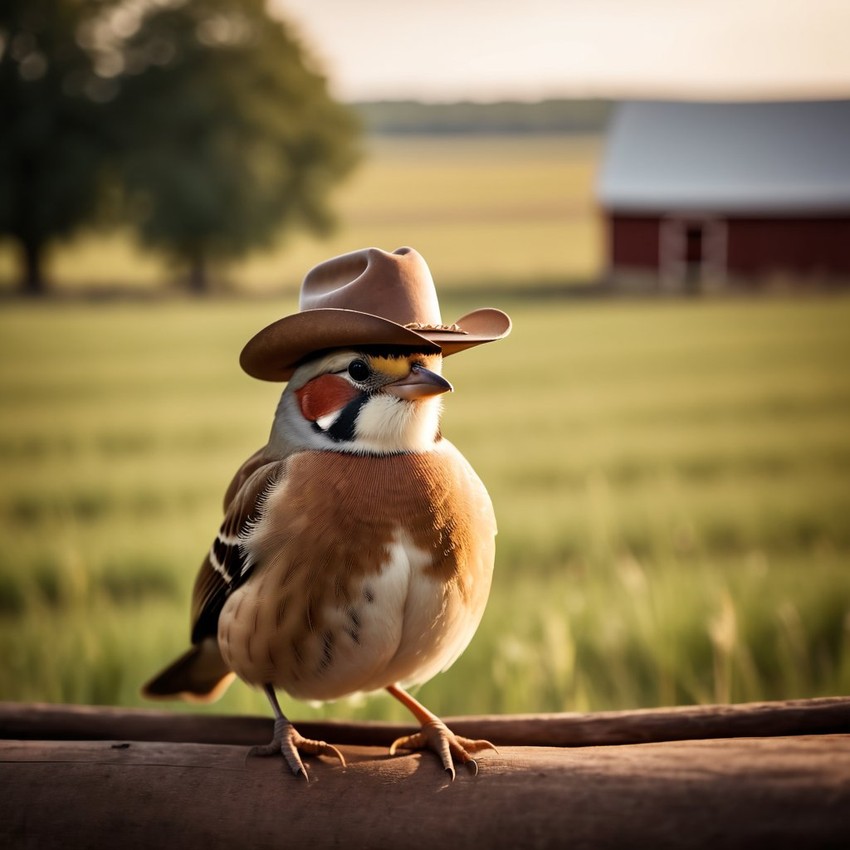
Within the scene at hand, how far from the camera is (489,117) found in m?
7.95

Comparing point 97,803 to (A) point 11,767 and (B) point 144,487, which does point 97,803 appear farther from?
(B) point 144,487

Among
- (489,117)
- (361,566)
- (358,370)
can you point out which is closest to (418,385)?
(358,370)

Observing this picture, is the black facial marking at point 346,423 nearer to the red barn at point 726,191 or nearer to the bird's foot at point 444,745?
the bird's foot at point 444,745

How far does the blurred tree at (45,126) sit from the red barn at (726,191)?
19.4 feet

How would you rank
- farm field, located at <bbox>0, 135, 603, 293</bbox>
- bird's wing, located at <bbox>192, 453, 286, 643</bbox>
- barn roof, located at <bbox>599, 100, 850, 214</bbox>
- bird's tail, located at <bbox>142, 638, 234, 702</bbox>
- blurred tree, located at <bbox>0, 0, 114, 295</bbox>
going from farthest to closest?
1. blurred tree, located at <bbox>0, 0, 114, 295</bbox>
2. farm field, located at <bbox>0, 135, 603, 293</bbox>
3. barn roof, located at <bbox>599, 100, 850, 214</bbox>
4. bird's tail, located at <bbox>142, 638, 234, 702</bbox>
5. bird's wing, located at <bbox>192, 453, 286, 643</bbox>

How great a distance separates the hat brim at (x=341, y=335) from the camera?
1.25 meters

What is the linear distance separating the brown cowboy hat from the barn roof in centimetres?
452

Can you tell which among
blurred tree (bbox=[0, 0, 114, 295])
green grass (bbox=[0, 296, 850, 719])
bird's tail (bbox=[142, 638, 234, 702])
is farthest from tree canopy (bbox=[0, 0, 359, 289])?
bird's tail (bbox=[142, 638, 234, 702])

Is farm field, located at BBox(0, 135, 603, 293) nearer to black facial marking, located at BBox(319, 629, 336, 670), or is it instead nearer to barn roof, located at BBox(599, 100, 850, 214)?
barn roof, located at BBox(599, 100, 850, 214)

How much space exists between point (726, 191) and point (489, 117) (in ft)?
7.52

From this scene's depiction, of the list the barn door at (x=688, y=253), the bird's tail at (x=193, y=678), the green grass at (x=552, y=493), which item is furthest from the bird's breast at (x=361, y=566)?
the barn door at (x=688, y=253)

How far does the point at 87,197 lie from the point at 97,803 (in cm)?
1130

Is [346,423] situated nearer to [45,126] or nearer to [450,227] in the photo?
[450,227]

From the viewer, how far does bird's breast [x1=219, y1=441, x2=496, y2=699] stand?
135 centimetres
